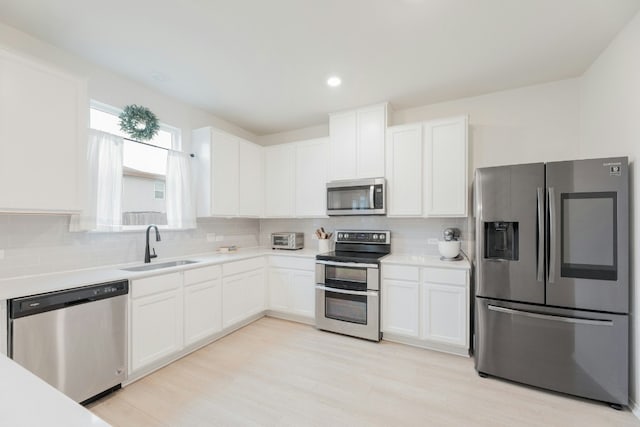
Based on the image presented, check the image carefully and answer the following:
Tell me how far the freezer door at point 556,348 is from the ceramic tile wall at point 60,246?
3.38m

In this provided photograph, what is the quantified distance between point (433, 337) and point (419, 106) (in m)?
2.77

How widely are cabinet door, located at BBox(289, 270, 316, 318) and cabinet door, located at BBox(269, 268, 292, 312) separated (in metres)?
0.08

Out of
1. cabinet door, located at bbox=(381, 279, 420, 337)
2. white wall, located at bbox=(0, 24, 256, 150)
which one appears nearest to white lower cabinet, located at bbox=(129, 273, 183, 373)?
white wall, located at bbox=(0, 24, 256, 150)

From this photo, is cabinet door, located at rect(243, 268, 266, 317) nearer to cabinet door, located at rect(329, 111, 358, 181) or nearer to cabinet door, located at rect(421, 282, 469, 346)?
cabinet door, located at rect(329, 111, 358, 181)

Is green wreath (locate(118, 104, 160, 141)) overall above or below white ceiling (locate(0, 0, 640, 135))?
below

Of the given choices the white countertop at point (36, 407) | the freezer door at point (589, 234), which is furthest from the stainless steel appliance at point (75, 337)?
the freezer door at point (589, 234)

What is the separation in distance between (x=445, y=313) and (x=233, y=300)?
93.4 inches

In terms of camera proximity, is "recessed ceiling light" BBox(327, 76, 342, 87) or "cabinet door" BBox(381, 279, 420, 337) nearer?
"recessed ceiling light" BBox(327, 76, 342, 87)

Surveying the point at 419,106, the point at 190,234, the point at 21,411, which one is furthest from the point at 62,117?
the point at 419,106

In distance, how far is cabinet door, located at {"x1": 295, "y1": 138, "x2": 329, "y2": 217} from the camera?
12.8 feet

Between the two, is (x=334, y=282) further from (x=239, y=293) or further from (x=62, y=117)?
(x=62, y=117)

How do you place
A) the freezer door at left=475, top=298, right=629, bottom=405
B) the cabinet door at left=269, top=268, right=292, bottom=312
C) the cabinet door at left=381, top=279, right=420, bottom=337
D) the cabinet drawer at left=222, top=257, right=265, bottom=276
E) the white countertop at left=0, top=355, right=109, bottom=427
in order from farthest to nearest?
1. the cabinet door at left=269, top=268, right=292, bottom=312
2. the cabinet drawer at left=222, top=257, right=265, bottom=276
3. the cabinet door at left=381, top=279, right=420, bottom=337
4. the freezer door at left=475, top=298, right=629, bottom=405
5. the white countertop at left=0, top=355, right=109, bottom=427

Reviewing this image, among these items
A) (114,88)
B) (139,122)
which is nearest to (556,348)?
(139,122)

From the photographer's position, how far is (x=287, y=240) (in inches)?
165
